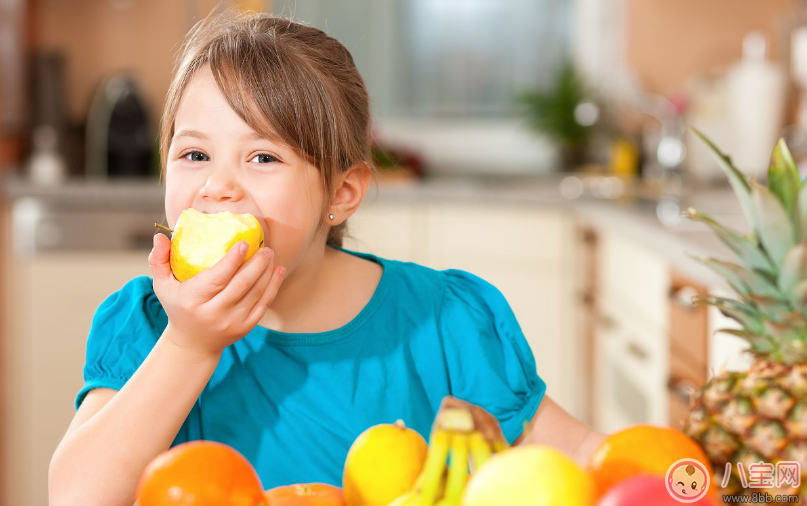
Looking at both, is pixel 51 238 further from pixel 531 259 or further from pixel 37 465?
pixel 531 259

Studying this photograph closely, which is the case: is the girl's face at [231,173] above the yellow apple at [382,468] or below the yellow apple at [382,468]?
above

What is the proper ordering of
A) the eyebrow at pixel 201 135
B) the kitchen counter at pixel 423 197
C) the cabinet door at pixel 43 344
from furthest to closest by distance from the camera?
the cabinet door at pixel 43 344, the kitchen counter at pixel 423 197, the eyebrow at pixel 201 135

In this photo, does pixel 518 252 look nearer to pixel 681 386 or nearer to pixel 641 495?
pixel 681 386

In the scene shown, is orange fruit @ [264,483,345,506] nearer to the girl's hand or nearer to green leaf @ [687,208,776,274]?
the girl's hand

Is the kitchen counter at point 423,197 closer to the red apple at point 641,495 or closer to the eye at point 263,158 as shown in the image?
the eye at point 263,158

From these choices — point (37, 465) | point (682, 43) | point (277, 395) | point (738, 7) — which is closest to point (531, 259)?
point (682, 43)

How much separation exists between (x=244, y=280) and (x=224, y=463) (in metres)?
0.19

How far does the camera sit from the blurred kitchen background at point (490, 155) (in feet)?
8.30

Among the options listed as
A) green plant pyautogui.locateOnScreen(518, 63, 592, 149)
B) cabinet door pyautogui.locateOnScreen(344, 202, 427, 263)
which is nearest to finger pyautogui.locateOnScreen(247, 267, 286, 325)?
cabinet door pyautogui.locateOnScreen(344, 202, 427, 263)

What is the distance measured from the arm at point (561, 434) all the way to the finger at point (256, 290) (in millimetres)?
290

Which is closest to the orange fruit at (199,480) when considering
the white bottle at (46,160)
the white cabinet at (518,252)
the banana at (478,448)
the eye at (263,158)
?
the banana at (478,448)

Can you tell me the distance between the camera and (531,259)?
106 inches

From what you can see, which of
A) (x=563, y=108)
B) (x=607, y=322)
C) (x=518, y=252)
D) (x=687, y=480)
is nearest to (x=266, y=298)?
(x=687, y=480)

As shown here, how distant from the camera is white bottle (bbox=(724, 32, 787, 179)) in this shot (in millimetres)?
2877
